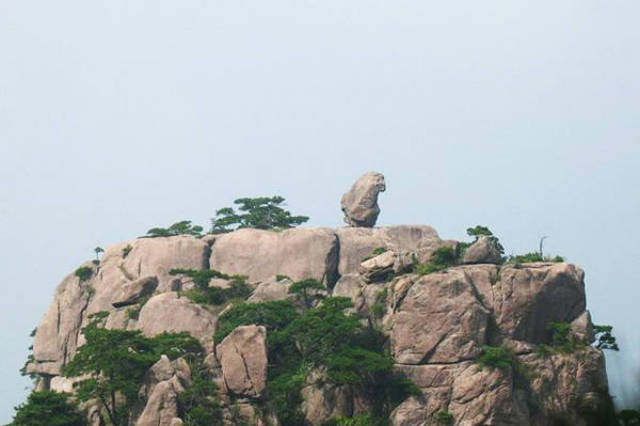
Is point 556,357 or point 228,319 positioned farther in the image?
point 228,319

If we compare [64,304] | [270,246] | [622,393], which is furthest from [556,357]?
[622,393]

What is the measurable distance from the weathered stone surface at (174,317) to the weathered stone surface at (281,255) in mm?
7835

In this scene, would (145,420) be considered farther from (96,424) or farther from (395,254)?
(395,254)

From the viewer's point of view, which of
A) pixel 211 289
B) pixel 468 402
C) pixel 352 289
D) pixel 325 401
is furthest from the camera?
pixel 211 289

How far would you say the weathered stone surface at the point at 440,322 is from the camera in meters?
52.6

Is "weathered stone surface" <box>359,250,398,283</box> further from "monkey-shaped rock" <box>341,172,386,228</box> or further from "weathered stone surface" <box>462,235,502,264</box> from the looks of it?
"monkey-shaped rock" <box>341,172,386,228</box>

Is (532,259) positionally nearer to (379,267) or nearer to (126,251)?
(379,267)

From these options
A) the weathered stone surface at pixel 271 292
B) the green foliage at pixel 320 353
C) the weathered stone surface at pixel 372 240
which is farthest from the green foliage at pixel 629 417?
the weathered stone surface at pixel 372 240

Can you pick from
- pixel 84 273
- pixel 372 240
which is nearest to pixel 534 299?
pixel 372 240

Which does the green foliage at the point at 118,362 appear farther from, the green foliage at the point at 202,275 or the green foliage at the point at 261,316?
the green foliage at the point at 202,275

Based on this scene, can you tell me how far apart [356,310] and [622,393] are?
173 ft

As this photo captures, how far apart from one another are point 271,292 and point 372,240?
11834mm

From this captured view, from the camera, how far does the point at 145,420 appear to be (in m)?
48.7

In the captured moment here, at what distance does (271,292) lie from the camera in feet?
196
